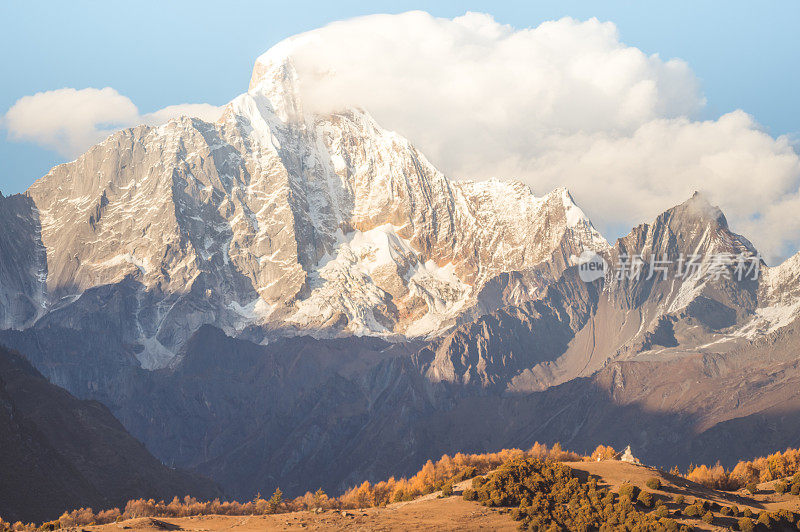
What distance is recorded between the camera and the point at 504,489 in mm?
139500

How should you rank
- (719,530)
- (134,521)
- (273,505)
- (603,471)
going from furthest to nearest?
(273,505)
(603,471)
(134,521)
(719,530)

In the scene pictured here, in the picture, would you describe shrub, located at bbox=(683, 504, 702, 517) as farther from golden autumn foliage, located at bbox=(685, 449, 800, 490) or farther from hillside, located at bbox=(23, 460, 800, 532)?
golden autumn foliage, located at bbox=(685, 449, 800, 490)

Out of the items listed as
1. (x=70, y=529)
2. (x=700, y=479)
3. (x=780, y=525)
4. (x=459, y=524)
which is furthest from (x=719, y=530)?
(x=70, y=529)

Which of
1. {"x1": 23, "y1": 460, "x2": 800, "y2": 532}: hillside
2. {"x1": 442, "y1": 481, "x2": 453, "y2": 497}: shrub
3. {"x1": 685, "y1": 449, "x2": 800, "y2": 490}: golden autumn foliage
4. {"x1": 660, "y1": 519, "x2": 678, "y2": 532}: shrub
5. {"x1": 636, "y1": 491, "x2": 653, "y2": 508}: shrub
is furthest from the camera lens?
{"x1": 685, "y1": 449, "x2": 800, "y2": 490}: golden autumn foliage

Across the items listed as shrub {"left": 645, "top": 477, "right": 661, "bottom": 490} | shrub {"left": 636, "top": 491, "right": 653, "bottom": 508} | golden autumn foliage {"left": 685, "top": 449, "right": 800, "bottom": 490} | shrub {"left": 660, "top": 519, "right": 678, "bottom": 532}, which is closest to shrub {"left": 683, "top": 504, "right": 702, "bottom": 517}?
shrub {"left": 636, "top": 491, "right": 653, "bottom": 508}

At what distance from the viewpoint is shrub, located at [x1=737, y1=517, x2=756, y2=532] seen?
127m

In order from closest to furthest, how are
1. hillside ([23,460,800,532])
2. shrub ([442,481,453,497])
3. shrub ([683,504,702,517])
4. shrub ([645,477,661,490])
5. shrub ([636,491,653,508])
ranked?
hillside ([23,460,800,532]), shrub ([683,504,702,517]), shrub ([636,491,653,508]), shrub ([645,477,661,490]), shrub ([442,481,453,497])

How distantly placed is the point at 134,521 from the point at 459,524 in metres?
41.0

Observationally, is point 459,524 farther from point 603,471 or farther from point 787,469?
point 787,469

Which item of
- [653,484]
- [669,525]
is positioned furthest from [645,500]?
[669,525]

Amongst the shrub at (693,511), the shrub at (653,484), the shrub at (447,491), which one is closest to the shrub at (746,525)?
the shrub at (693,511)

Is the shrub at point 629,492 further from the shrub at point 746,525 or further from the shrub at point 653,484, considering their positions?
the shrub at point 746,525

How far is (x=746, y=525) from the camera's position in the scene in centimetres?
12775

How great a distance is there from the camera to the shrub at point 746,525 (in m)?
127
